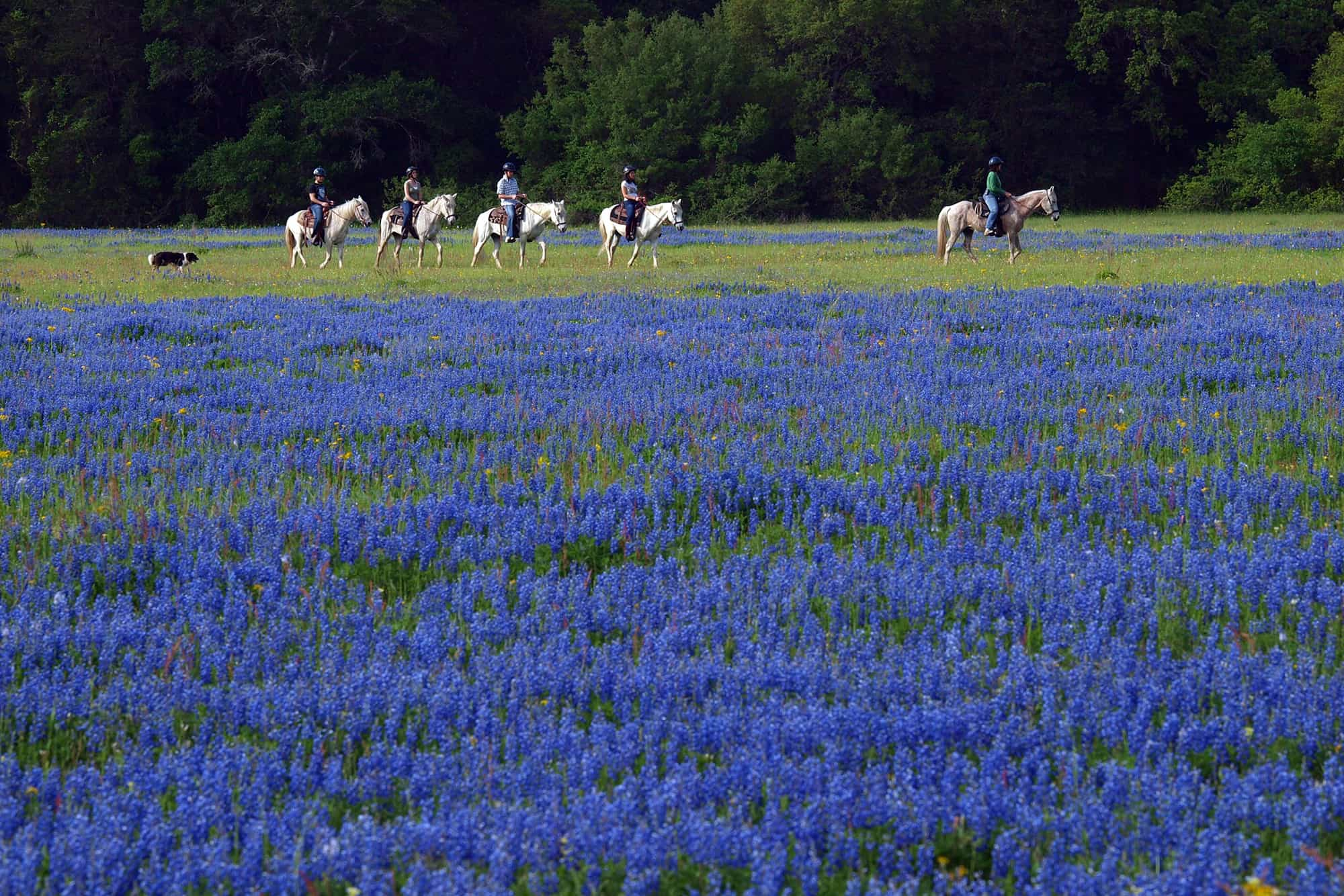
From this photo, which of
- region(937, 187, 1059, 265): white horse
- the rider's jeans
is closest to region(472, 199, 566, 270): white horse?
region(937, 187, 1059, 265): white horse

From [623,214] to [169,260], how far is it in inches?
350

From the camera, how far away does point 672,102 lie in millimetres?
53094

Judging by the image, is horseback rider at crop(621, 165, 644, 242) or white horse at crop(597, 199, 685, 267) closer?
white horse at crop(597, 199, 685, 267)

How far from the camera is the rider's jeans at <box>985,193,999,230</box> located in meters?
26.7

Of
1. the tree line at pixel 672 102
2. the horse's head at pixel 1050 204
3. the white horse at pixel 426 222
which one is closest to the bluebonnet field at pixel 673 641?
the white horse at pixel 426 222

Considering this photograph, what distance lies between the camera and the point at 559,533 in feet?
21.4

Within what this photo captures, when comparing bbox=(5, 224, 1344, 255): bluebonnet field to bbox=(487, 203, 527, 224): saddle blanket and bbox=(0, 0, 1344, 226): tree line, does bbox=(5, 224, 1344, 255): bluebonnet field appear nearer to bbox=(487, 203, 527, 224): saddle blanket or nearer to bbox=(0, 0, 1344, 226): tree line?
bbox=(487, 203, 527, 224): saddle blanket

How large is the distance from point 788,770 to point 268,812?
1.50 meters

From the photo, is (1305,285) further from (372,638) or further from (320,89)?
(320,89)

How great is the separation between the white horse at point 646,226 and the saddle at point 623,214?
42 mm

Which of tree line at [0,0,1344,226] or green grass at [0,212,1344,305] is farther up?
tree line at [0,0,1344,226]

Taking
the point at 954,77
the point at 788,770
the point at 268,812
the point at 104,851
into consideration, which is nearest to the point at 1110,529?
the point at 788,770

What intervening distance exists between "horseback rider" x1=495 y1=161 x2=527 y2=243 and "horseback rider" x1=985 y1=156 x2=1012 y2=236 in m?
9.41

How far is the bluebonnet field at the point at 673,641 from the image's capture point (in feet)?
12.0
